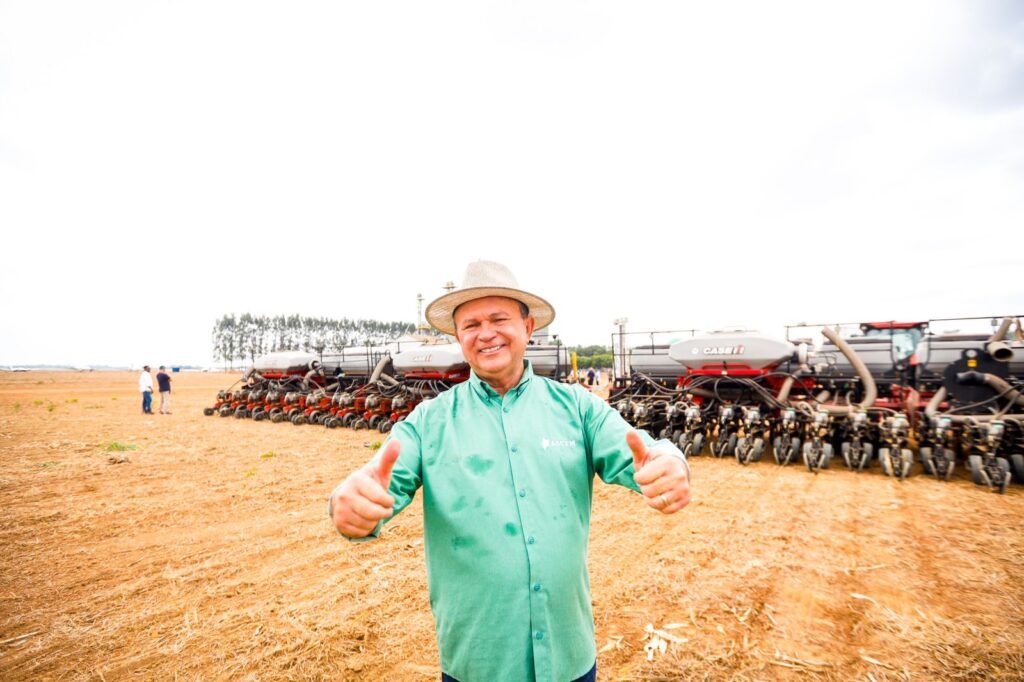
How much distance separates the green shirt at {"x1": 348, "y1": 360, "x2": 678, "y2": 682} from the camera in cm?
159

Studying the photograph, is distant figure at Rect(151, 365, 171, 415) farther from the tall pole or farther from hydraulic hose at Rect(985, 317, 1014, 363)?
hydraulic hose at Rect(985, 317, 1014, 363)

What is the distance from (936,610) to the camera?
3.66 meters

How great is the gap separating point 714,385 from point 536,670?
9.36m

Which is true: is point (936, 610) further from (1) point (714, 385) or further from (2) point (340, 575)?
(1) point (714, 385)

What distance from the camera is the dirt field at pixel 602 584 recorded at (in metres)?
3.14

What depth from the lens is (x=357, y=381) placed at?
1664 cm

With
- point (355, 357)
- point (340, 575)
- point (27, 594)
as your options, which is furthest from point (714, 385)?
point (355, 357)

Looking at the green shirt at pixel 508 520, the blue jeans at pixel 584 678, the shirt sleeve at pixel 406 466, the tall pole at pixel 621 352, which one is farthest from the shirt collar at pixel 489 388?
the tall pole at pixel 621 352

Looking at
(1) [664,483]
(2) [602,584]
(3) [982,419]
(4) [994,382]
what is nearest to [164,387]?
(2) [602,584]

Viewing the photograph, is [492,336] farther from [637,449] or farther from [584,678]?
[584,678]

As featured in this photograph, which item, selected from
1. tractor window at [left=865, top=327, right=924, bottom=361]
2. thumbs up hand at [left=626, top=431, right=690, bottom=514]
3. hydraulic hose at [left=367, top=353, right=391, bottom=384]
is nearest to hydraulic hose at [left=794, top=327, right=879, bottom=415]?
tractor window at [left=865, top=327, right=924, bottom=361]

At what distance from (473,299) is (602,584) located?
3.24 meters

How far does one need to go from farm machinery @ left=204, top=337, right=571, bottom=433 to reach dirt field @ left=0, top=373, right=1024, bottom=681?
504 cm

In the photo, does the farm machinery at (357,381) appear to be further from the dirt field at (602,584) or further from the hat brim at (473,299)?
the hat brim at (473,299)
